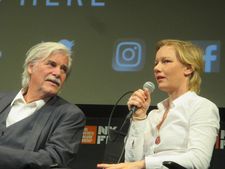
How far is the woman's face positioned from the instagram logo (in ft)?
4.50

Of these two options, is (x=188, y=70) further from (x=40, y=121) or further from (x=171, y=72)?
(x=40, y=121)

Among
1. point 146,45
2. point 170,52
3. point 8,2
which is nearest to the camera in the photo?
point 170,52

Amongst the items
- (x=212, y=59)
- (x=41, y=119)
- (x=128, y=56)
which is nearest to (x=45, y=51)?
(x=41, y=119)

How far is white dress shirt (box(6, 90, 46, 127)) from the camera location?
265 cm

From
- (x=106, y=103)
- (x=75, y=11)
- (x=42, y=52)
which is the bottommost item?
(x=106, y=103)

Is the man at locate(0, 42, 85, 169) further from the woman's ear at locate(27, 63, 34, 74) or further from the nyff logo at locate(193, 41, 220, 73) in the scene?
the nyff logo at locate(193, 41, 220, 73)

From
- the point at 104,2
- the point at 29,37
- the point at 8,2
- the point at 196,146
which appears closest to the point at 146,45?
the point at 104,2

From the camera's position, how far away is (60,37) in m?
3.98

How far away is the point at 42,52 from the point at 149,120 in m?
0.74

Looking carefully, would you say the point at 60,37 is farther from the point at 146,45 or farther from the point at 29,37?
the point at 146,45

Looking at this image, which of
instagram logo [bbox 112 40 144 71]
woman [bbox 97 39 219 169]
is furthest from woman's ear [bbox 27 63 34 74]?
instagram logo [bbox 112 40 144 71]

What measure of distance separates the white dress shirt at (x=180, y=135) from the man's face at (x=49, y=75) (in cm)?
55

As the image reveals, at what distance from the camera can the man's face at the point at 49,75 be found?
2.75 meters

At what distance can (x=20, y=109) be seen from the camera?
2.72 meters
